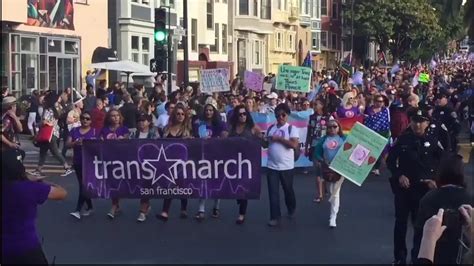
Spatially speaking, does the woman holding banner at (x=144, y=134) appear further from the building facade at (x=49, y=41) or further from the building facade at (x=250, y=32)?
the building facade at (x=250, y=32)

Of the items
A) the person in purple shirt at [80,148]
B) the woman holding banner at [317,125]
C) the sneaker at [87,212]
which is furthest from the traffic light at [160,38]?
the sneaker at [87,212]

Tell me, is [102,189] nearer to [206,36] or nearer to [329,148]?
[329,148]

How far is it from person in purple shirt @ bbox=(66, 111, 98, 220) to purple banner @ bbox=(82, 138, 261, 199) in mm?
199

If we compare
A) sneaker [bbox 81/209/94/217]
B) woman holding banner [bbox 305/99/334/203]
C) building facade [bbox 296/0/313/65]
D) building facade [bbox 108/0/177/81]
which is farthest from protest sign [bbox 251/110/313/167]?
building facade [bbox 296/0/313/65]

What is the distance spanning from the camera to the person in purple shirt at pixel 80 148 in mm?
13070

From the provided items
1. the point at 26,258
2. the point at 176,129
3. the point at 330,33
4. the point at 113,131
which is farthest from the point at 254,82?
the point at 330,33

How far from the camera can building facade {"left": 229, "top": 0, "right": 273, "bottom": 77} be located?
54.8 m

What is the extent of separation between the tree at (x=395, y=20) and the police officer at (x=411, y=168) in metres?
64.2

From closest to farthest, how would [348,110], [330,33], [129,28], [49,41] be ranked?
[348,110] → [49,41] → [129,28] → [330,33]

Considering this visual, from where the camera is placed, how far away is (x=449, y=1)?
17188 millimetres

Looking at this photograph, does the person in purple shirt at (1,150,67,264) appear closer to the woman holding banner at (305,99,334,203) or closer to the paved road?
the paved road

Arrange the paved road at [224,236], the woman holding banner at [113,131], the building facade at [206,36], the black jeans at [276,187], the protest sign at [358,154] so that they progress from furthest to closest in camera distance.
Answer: the building facade at [206,36]
the woman holding banner at [113,131]
the black jeans at [276,187]
the protest sign at [358,154]
the paved road at [224,236]

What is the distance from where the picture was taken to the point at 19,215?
6.40m

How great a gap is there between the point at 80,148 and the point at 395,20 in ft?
209
